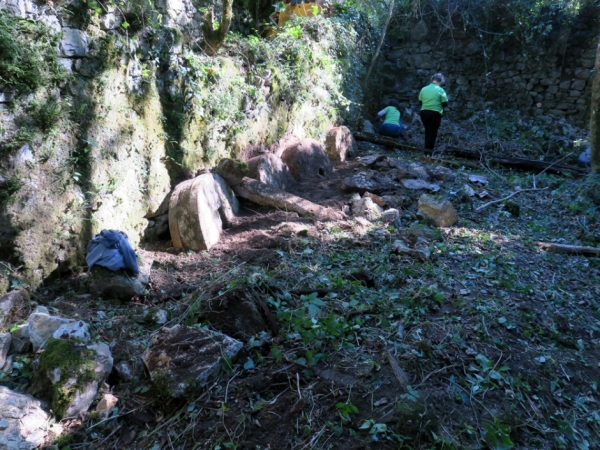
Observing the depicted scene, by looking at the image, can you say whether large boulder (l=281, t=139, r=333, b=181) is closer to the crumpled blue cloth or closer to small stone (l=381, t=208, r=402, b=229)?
small stone (l=381, t=208, r=402, b=229)

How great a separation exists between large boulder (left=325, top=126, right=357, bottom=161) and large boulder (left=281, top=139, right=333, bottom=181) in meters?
0.64

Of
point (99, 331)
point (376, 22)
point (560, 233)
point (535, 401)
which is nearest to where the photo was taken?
point (535, 401)

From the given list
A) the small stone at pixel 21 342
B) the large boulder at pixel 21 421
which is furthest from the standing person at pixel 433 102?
the large boulder at pixel 21 421

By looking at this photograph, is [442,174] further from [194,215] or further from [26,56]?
[26,56]

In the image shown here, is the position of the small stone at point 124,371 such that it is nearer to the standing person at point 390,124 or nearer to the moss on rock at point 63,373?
the moss on rock at point 63,373

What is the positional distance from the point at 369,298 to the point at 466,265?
128 cm

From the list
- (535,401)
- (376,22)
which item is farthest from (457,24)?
(535,401)

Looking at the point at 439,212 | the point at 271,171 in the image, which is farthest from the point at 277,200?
the point at 439,212

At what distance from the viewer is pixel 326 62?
719 centimetres

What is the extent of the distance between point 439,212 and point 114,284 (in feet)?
11.6

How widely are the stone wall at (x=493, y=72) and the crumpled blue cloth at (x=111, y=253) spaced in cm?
938

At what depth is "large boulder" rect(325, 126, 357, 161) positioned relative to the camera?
24.6 ft

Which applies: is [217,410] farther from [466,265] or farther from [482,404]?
[466,265]

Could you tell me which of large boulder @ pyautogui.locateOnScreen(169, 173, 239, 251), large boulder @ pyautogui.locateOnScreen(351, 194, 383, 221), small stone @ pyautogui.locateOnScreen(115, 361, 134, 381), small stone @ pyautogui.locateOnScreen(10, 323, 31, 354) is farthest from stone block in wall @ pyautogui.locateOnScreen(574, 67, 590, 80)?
small stone @ pyautogui.locateOnScreen(10, 323, 31, 354)
